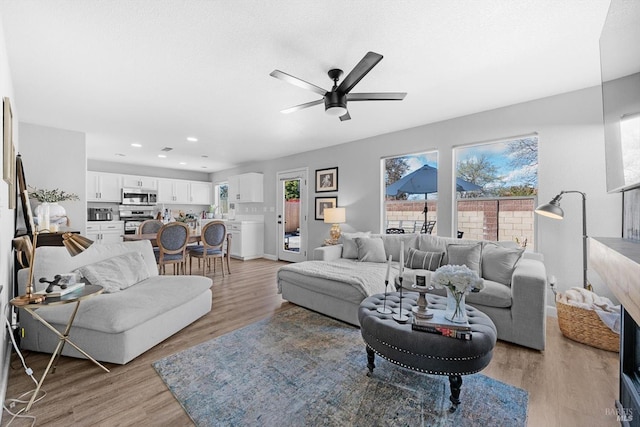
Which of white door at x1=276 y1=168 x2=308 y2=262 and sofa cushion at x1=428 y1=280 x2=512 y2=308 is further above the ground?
white door at x1=276 y1=168 x2=308 y2=262

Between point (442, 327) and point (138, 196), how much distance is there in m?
7.78

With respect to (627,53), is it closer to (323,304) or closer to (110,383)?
(323,304)

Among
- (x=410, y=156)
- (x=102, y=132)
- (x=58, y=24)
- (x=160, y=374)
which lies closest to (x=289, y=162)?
(x=410, y=156)

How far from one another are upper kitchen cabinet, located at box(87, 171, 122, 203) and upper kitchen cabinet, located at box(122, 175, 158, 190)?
0.12 m

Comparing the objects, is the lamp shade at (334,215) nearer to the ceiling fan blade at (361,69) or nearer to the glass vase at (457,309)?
the ceiling fan blade at (361,69)

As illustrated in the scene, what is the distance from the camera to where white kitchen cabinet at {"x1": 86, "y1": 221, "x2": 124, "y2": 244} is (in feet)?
20.4

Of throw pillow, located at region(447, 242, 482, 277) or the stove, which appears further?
the stove

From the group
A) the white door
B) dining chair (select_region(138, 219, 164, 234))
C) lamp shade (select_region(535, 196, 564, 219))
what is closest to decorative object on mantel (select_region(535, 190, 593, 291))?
lamp shade (select_region(535, 196, 564, 219))

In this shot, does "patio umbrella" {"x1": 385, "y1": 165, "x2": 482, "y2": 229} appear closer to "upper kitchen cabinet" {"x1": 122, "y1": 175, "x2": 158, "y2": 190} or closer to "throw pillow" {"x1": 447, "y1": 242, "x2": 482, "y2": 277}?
"throw pillow" {"x1": 447, "y1": 242, "x2": 482, "y2": 277}

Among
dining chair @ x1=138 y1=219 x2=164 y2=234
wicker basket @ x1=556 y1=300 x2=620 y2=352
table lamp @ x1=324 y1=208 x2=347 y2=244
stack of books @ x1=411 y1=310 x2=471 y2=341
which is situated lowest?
wicker basket @ x1=556 y1=300 x2=620 y2=352

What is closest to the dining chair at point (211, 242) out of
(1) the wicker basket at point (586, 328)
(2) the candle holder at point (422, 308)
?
(2) the candle holder at point (422, 308)

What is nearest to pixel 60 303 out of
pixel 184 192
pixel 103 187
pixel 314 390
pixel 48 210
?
pixel 314 390

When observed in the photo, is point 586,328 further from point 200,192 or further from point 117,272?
point 200,192

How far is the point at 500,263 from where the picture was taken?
8.91 feet
